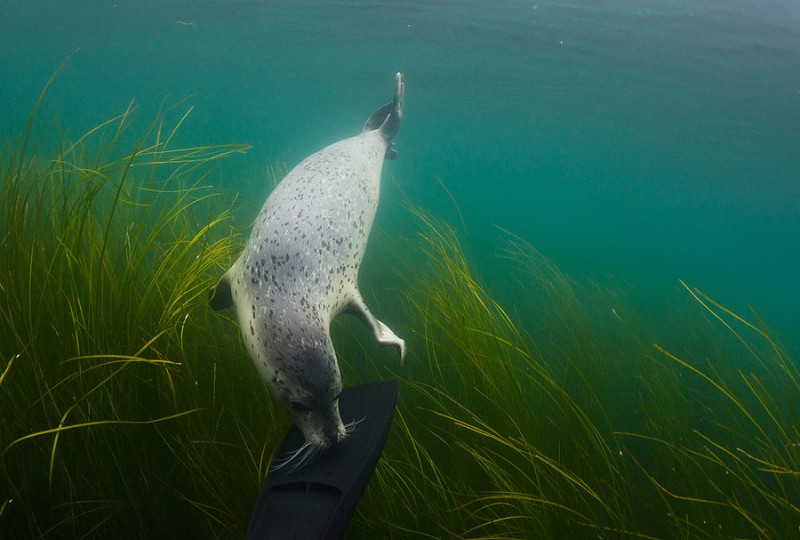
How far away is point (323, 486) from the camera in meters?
2.00

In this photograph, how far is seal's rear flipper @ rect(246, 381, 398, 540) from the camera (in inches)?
72.2

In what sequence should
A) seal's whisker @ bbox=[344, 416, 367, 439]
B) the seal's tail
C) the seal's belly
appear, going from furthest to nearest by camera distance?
the seal's tail, the seal's belly, seal's whisker @ bbox=[344, 416, 367, 439]

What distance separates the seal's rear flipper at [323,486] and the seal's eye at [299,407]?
6.9 inches

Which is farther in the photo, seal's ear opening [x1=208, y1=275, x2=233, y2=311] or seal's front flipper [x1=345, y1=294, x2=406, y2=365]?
seal's front flipper [x1=345, y1=294, x2=406, y2=365]

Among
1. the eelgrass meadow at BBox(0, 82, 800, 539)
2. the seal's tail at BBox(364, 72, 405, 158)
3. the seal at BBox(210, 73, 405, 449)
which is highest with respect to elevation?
the seal's tail at BBox(364, 72, 405, 158)

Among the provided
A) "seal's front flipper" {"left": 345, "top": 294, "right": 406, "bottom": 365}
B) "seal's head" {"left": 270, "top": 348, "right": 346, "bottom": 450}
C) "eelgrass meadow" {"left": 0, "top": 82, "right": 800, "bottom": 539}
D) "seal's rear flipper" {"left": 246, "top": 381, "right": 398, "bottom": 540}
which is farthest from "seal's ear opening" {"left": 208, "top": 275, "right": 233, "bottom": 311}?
"seal's rear flipper" {"left": 246, "top": 381, "right": 398, "bottom": 540}

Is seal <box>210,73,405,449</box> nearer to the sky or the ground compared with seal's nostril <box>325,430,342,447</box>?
nearer to the sky

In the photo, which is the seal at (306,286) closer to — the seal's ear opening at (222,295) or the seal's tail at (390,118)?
the seal's ear opening at (222,295)

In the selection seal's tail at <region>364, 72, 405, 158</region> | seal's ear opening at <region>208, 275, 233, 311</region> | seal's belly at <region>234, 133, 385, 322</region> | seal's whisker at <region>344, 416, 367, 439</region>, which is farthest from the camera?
seal's tail at <region>364, 72, 405, 158</region>

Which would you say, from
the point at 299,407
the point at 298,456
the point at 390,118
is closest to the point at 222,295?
the point at 299,407

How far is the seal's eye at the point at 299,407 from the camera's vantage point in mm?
2260

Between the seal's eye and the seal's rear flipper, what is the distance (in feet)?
0.58

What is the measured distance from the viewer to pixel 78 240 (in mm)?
2746

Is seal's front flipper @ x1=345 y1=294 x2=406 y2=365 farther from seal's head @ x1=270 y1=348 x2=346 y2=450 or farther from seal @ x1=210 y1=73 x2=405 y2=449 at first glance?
seal's head @ x1=270 y1=348 x2=346 y2=450
